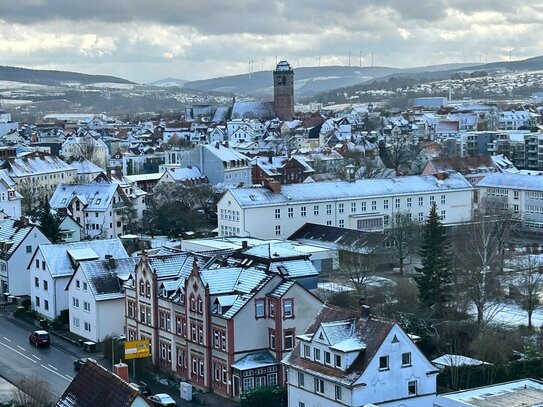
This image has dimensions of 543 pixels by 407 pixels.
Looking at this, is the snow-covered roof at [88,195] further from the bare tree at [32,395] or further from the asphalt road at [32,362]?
the bare tree at [32,395]

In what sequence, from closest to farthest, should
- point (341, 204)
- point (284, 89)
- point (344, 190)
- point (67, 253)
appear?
point (67, 253), point (341, 204), point (344, 190), point (284, 89)

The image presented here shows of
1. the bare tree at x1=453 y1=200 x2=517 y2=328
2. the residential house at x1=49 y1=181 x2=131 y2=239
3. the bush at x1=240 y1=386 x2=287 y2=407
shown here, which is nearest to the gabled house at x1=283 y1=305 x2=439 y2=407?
the bush at x1=240 y1=386 x2=287 y2=407

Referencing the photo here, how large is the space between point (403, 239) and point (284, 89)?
92.4 m

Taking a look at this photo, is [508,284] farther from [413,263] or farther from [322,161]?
[322,161]

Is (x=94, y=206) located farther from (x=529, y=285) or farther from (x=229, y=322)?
(x=229, y=322)

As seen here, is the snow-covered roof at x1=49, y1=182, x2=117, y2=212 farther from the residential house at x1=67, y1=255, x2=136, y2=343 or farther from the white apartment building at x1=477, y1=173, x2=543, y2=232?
the white apartment building at x1=477, y1=173, x2=543, y2=232

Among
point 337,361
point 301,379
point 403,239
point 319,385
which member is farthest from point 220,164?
point 337,361

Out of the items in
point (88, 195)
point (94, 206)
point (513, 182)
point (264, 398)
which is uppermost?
point (88, 195)

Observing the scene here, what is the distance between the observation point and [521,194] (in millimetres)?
59781

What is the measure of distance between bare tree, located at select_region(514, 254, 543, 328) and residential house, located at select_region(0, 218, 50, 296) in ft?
59.4

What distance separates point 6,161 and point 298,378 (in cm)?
4515

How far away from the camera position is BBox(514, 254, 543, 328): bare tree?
116 ft

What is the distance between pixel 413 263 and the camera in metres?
45.8

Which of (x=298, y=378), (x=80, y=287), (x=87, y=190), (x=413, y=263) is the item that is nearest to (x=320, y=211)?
(x=413, y=263)
